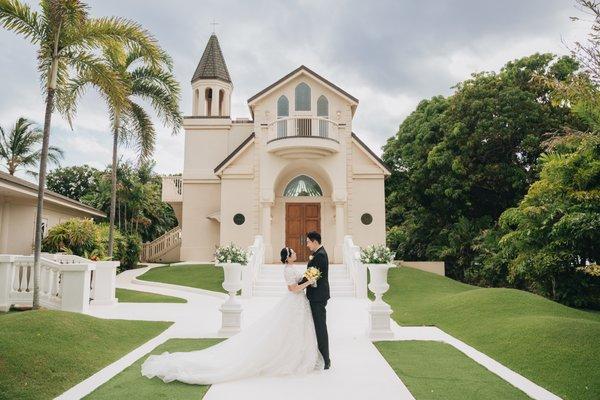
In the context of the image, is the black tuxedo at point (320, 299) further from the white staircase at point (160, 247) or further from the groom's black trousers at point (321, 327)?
the white staircase at point (160, 247)

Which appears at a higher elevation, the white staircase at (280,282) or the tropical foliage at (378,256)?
the tropical foliage at (378,256)

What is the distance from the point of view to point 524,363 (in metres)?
6.85

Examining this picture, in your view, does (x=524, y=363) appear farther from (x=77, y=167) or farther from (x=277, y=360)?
(x=77, y=167)

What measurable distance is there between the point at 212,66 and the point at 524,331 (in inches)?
965

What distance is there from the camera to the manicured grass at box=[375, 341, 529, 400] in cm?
545

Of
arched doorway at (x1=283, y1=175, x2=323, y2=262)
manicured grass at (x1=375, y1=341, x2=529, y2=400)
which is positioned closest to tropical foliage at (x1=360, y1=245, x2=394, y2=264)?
manicured grass at (x1=375, y1=341, x2=529, y2=400)

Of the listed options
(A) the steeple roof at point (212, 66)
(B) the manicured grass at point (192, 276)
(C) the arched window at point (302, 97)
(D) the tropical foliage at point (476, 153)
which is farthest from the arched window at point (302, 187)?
(A) the steeple roof at point (212, 66)

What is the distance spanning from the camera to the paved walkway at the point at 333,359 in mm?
5418

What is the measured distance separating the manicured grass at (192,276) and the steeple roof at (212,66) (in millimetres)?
12386

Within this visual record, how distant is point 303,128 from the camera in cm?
2059

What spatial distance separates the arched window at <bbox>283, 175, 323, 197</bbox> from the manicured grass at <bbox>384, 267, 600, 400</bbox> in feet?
27.5

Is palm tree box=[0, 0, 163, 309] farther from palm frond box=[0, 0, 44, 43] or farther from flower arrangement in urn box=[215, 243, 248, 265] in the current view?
flower arrangement in urn box=[215, 243, 248, 265]

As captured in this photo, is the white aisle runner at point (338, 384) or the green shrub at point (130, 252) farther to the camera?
the green shrub at point (130, 252)

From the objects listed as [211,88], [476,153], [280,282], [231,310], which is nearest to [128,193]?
[211,88]
